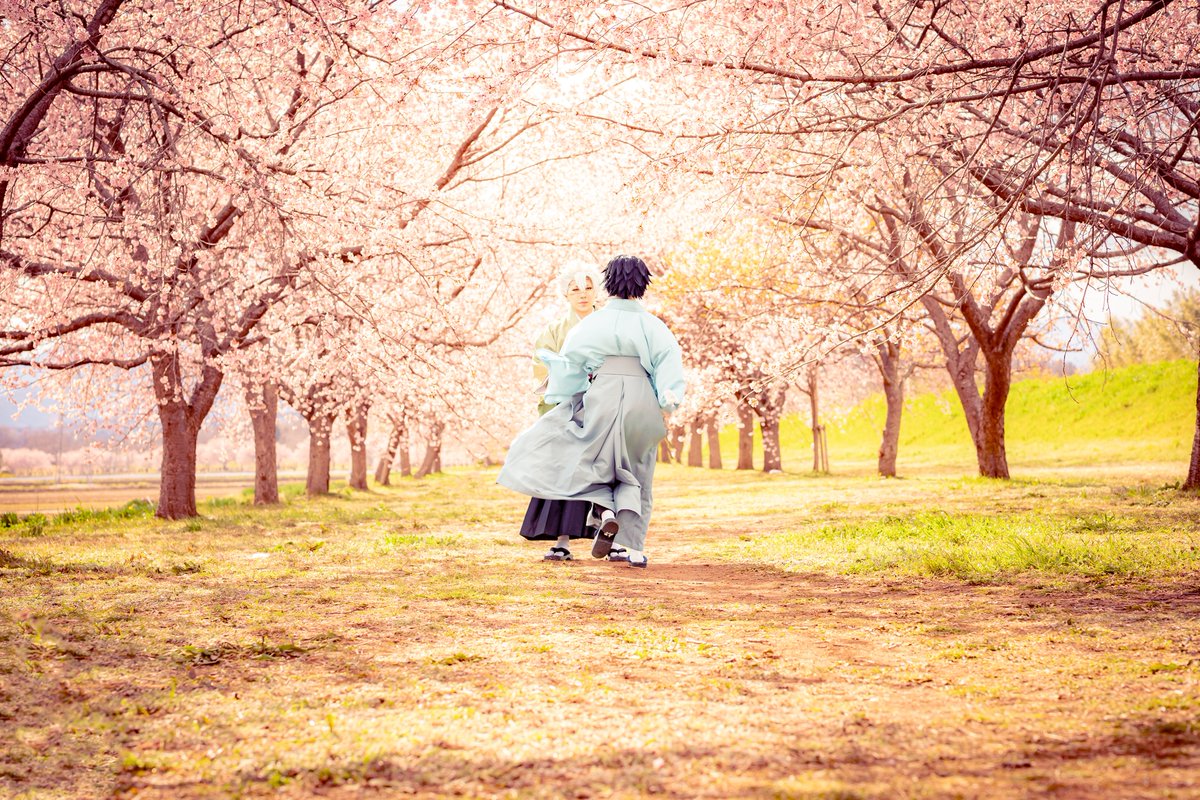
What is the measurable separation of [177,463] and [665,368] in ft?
33.7

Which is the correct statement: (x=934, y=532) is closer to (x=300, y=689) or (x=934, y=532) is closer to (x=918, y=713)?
(x=918, y=713)

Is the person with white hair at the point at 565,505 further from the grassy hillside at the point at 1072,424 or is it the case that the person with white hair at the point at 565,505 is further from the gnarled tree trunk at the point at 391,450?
the grassy hillside at the point at 1072,424

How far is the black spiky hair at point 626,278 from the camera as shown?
8.09 metres

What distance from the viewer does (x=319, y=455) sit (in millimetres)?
24156

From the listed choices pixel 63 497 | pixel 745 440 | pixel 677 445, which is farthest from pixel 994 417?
pixel 677 445

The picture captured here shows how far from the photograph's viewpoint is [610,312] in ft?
26.2

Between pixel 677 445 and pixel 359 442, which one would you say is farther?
pixel 677 445

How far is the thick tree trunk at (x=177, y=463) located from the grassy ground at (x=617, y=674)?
20.4ft

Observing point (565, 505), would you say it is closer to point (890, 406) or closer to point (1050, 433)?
point (890, 406)

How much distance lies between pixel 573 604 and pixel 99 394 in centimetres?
1785

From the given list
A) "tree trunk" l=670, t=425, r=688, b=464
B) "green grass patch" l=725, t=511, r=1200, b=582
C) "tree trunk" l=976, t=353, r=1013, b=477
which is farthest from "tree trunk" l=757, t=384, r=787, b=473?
"green grass patch" l=725, t=511, r=1200, b=582

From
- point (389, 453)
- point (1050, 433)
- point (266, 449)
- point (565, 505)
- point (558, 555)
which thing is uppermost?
point (1050, 433)

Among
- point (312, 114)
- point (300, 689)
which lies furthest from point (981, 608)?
point (312, 114)

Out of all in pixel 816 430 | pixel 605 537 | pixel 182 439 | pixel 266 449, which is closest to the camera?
pixel 605 537
